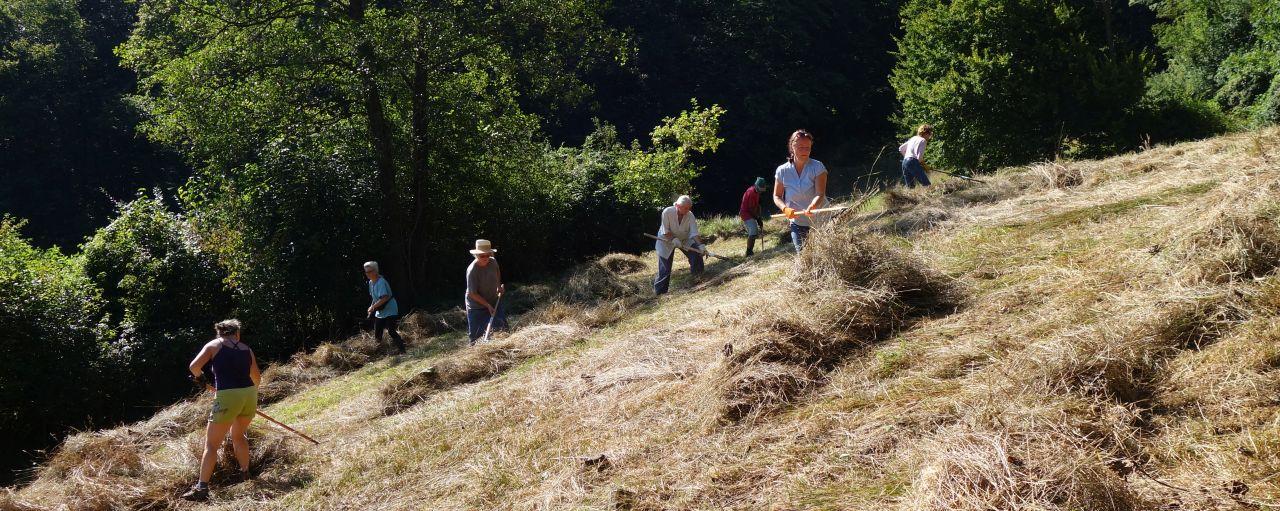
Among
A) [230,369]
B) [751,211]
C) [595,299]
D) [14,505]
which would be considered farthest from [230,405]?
[751,211]

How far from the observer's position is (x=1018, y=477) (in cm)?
391

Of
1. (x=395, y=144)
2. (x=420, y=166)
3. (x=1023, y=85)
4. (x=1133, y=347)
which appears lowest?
(x=1133, y=347)

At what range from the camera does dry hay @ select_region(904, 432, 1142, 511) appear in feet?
12.2

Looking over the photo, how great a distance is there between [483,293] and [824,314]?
18.4 feet

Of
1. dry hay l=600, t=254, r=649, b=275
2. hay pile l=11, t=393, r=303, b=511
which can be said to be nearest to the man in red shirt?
dry hay l=600, t=254, r=649, b=275

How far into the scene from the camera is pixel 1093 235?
271 inches

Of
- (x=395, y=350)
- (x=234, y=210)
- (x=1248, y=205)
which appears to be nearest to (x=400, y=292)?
(x=234, y=210)

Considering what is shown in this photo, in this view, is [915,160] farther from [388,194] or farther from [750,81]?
[750,81]

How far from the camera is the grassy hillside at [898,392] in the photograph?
4.09 metres

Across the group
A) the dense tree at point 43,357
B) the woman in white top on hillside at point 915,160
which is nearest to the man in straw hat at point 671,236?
the woman in white top on hillside at point 915,160

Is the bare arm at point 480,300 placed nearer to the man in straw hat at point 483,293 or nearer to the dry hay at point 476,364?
the man in straw hat at point 483,293

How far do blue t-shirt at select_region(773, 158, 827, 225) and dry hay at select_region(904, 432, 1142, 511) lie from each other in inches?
173

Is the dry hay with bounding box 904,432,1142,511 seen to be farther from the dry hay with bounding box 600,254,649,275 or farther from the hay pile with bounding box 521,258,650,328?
the dry hay with bounding box 600,254,649,275

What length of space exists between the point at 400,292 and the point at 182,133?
5.04 meters
